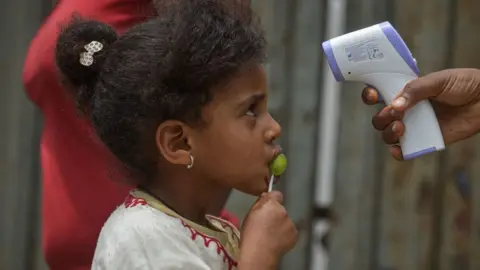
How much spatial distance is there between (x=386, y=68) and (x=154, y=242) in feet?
1.32

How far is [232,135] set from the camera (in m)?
0.96

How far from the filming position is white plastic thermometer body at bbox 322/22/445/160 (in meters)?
1.03

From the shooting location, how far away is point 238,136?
0.96m

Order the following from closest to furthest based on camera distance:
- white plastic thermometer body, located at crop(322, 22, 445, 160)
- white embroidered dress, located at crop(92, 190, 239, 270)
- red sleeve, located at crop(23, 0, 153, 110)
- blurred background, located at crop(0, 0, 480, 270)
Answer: white embroidered dress, located at crop(92, 190, 239, 270) < white plastic thermometer body, located at crop(322, 22, 445, 160) < red sleeve, located at crop(23, 0, 153, 110) < blurred background, located at crop(0, 0, 480, 270)

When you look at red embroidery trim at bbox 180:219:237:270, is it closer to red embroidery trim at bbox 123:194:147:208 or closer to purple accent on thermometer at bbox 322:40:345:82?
red embroidery trim at bbox 123:194:147:208

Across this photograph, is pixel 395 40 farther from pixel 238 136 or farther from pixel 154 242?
pixel 154 242

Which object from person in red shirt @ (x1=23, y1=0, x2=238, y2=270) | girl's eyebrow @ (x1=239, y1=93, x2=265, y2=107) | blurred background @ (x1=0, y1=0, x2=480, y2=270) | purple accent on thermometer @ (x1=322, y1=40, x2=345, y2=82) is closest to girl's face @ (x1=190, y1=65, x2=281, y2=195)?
girl's eyebrow @ (x1=239, y1=93, x2=265, y2=107)

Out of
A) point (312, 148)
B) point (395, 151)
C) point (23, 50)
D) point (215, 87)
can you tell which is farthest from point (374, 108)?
point (215, 87)

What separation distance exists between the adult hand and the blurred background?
66cm

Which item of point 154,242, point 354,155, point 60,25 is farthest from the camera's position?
point 354,155

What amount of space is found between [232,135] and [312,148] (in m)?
1.02

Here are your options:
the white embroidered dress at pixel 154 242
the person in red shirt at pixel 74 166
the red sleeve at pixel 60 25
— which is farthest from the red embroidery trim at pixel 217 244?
the red sleeve at pixel 60 25

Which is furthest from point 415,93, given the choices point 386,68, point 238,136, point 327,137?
point 327,137

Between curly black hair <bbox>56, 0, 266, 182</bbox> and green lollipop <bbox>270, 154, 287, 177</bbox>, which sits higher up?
curly black hair <bbox>56, 0, 266, 182</bbox>
